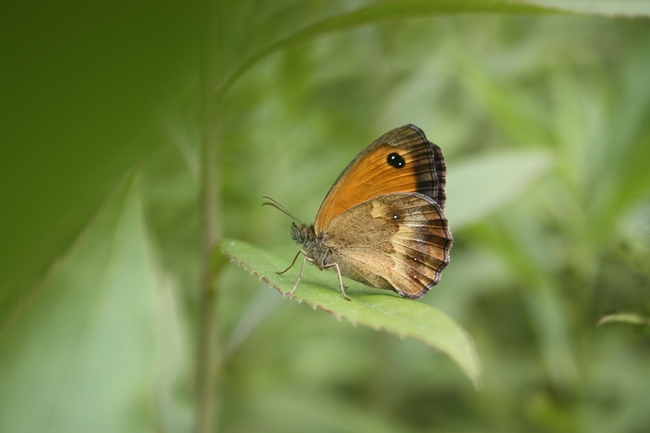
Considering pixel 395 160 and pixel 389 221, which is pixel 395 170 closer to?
pixel 395 160

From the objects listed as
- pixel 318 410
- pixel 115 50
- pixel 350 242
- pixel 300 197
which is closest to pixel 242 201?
pixel 300 197

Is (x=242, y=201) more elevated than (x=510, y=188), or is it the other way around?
(x=242, y=201)

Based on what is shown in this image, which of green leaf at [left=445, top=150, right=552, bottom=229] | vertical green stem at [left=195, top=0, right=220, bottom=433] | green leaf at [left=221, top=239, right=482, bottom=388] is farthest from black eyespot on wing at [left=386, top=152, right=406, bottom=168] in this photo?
vertical green stem at [left=195, top=0, right=220, bottom=433]

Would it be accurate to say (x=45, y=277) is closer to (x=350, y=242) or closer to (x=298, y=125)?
(x=350, y=242)

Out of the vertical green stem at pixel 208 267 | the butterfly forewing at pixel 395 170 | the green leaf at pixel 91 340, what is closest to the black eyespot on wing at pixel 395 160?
the butterfly forewing at pixel 395 170

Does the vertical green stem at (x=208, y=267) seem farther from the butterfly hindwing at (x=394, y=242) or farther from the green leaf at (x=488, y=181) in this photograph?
the green leaf at (x=488, y=181)

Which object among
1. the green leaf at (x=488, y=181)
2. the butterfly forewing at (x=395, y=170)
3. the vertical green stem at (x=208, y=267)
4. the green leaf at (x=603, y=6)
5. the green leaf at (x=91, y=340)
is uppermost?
the green leaf at (x=488, y=181)

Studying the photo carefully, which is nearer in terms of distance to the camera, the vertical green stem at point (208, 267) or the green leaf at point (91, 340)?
the green leaf at point (91, 340)

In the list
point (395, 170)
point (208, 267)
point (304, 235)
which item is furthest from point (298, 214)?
point (208, 267)
